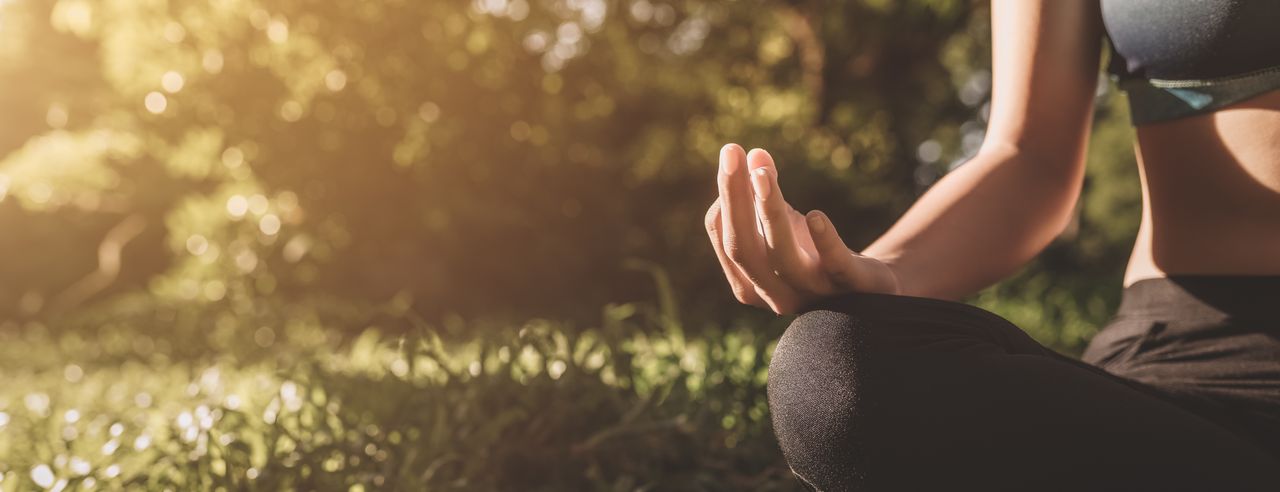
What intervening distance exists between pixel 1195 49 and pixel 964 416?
2.27 ft

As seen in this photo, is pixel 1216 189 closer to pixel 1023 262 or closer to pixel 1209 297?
pixel 1209 297

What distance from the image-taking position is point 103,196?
8.31 metres

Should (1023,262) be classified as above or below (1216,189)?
below

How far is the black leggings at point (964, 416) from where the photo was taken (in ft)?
3.25

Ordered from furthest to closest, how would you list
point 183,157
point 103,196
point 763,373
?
point 103,196 < point 183,157 < point 763,373

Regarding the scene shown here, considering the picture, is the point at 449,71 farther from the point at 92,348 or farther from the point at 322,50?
the point at 92,348

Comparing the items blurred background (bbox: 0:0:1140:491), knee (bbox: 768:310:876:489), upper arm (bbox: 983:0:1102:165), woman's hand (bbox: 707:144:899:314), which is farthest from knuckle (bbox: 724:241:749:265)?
blurred background (bbox: 0:0:1140:491)

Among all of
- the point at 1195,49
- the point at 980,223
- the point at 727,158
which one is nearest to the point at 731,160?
the point at 727,158

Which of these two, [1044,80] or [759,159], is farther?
[1044,80]

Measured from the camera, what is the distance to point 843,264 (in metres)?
1.08

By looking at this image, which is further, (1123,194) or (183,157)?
(1123,194)

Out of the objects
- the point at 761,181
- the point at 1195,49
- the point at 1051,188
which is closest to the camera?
the point at 761,181

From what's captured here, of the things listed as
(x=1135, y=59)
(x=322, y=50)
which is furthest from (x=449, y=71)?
(x=1135, y=59)

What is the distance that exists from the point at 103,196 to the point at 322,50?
3.73 m
